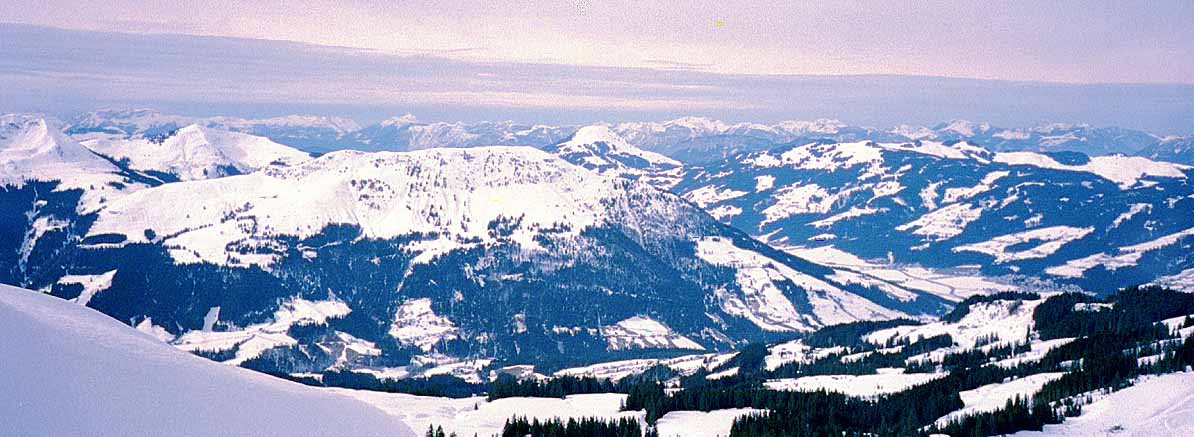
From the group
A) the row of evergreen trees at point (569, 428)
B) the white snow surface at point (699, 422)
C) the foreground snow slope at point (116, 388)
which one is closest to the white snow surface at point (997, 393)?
the white snow surface at point (699, 422)

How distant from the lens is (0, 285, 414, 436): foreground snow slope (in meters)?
33.2

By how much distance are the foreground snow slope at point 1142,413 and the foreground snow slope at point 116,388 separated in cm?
9198

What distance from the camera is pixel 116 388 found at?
36.6 meters

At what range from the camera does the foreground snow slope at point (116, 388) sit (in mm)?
33188

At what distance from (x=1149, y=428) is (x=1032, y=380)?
199ft

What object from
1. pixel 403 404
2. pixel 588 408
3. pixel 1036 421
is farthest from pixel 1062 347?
pixel 403 404

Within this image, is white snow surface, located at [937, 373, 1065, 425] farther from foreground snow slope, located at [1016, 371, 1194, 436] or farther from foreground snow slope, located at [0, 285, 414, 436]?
foreground snow slope, located at [0, 285, 414, 436]

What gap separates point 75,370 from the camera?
36.0 m

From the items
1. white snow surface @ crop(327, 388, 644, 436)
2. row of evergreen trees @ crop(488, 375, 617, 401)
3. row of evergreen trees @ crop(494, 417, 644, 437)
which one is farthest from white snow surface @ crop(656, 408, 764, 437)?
row of evergreen trees @ crop(488, 375, 617, 401)

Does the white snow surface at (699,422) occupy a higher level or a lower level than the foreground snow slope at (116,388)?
lower

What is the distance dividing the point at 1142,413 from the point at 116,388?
11551 cm

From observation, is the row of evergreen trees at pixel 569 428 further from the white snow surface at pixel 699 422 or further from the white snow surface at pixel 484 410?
the white snow surface at pixel 699 422

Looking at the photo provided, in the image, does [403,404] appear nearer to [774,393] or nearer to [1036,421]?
[774,393]

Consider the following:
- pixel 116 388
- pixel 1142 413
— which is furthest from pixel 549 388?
pixel 116 388
